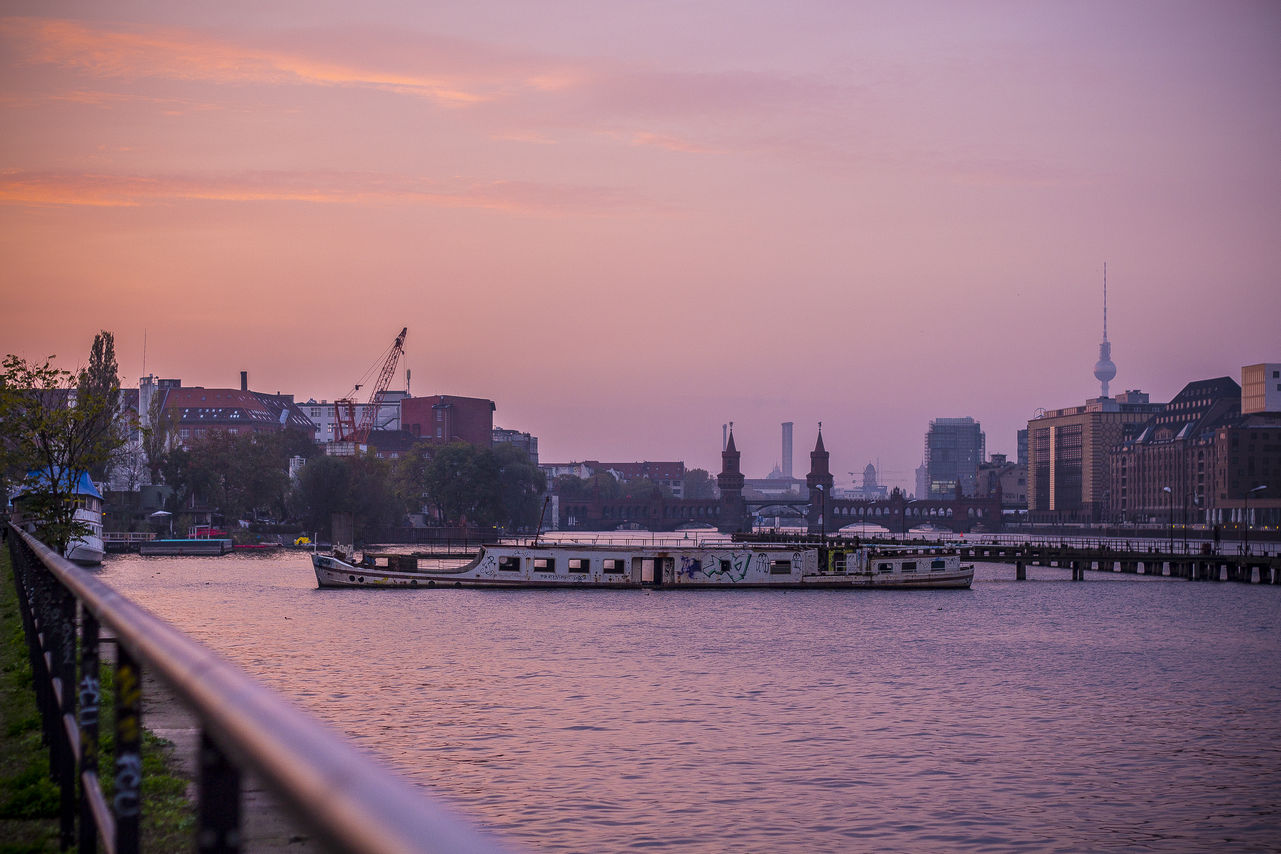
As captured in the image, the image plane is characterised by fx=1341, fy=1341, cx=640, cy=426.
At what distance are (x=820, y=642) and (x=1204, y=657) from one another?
54.4 feet

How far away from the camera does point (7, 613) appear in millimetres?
30906

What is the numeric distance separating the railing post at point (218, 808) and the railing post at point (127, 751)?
119 centimetres

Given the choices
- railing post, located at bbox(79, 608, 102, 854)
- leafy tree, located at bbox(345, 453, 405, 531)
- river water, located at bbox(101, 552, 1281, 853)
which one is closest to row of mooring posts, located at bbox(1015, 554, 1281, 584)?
river water, located at bbox(101, 552, 1281, 853)

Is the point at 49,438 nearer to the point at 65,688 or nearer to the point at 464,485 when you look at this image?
the point at 65,688

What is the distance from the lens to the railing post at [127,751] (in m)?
4.43

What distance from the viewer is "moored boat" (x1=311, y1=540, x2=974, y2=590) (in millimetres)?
93750

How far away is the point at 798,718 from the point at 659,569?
197ft

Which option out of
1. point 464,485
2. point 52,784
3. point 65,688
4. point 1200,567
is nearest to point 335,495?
point 464,485

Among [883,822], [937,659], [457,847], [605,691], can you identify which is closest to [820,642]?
[937,659]

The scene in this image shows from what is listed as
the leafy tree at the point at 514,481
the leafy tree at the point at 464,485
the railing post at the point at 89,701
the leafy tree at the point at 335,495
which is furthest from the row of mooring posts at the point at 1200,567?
the railing post at the point at 89,701

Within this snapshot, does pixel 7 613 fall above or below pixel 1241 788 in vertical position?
above

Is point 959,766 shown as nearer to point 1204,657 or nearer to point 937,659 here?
point 937,659

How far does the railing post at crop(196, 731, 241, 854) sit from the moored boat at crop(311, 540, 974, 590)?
3576 inches

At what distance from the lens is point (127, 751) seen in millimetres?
4516
